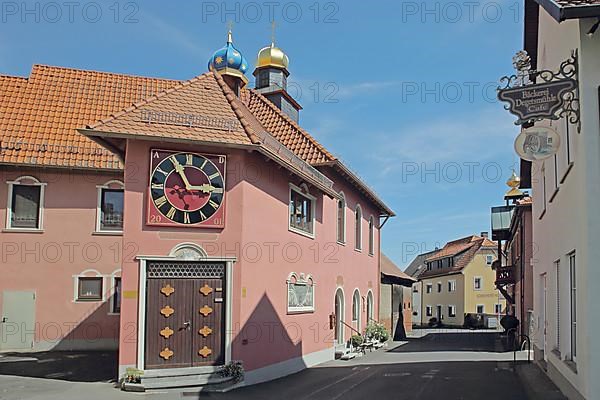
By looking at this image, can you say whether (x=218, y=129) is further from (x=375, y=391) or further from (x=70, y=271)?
(x=70, y=271)

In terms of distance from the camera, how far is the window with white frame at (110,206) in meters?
22.3

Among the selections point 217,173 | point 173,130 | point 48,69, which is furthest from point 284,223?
point 48,69

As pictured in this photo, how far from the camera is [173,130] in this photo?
1513 centimetres

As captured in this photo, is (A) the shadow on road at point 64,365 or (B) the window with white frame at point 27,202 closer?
(A) the shadow on road at point 64,365

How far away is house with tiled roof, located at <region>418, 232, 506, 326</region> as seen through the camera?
6588 centimetres

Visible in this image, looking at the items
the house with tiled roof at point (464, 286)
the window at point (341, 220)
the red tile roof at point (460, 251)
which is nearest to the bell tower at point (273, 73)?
the window at point (341, 220)

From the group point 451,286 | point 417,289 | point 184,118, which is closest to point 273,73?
point 184,118

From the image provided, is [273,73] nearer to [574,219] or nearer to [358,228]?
[358,228]

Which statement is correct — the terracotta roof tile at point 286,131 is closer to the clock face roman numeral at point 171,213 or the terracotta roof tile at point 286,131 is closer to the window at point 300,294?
the window at point 300,294

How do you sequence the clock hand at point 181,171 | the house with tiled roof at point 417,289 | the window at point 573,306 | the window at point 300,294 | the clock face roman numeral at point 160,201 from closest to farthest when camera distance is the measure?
1. the window at point 573,306
2. the clock face roman numeral at point 160,201
3. the clock hand at point 181,171
4. the window at point 300,294
5. the house with tiled roof at point 417,289

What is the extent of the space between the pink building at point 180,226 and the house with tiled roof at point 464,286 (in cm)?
3926

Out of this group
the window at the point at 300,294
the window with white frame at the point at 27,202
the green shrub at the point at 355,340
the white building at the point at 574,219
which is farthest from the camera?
the green shrub at the point at 355,340

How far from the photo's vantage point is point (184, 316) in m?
14.8

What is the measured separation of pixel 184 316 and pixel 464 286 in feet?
180
